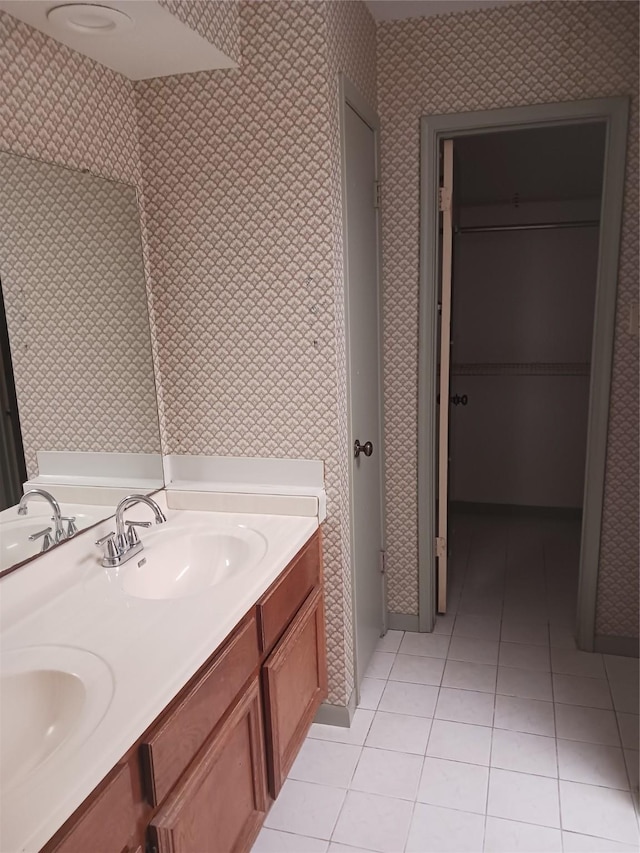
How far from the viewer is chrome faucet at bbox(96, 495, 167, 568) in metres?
1.68

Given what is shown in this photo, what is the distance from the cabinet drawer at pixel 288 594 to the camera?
65.6 inches

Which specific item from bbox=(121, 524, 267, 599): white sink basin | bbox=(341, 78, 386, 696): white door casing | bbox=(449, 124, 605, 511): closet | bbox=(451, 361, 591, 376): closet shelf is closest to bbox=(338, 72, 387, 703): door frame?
bbox=(341, 78, 386, 696): white door casing

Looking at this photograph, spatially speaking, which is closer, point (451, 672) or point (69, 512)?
point (69, 512)

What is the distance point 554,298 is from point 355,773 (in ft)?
10.1

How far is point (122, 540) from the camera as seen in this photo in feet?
5.65

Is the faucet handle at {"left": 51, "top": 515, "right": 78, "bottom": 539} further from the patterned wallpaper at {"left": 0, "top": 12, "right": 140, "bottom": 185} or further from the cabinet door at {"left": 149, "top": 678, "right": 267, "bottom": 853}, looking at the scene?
the patterned wallpaper at {"left": 0, "top": 12, "right": 140, "bottom": 185}

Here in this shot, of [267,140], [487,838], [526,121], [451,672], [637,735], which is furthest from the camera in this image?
[451,672]

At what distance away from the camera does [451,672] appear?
103 inches

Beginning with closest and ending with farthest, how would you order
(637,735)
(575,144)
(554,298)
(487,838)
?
(487,838) < (637,735) < (575,144) < (554,298)

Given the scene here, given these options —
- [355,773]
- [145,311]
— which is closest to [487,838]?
[355,773]

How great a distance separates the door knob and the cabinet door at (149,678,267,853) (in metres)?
0.91

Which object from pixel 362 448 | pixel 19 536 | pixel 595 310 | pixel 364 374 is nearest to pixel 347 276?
pixel 364 374

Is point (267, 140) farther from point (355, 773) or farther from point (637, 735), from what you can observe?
point (637, 735)

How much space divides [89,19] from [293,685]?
180cm
